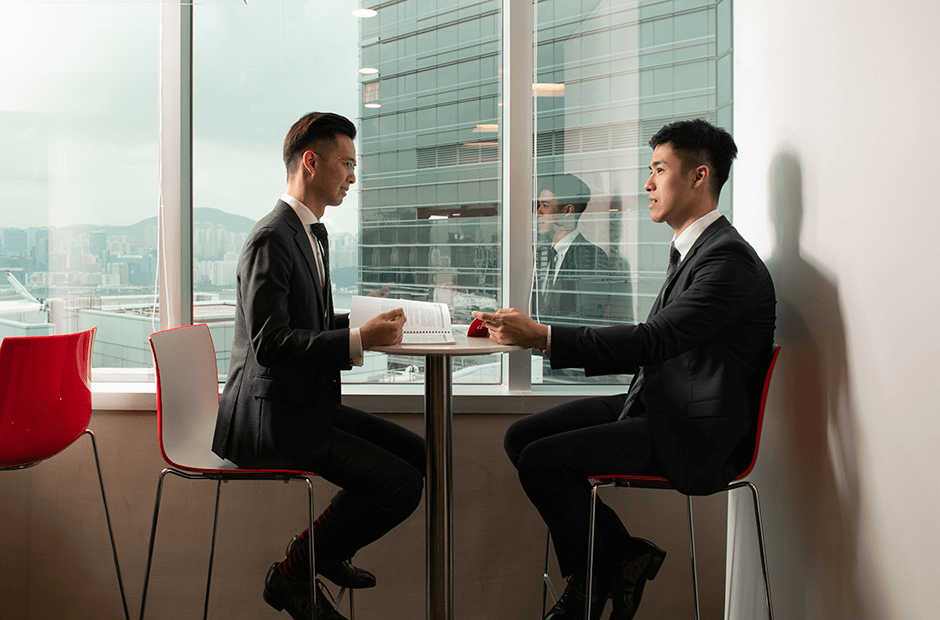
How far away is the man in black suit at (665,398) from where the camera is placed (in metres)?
1.62

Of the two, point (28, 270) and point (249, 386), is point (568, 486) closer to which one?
point (249, 386)

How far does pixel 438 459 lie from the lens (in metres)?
1.73

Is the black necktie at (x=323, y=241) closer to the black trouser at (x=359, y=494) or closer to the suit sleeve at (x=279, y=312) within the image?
the suit sleeve at (x=279, y=312)

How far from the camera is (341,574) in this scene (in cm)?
182

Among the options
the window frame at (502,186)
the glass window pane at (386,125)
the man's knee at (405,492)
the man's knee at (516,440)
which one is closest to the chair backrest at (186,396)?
the man's knee at (405,492)

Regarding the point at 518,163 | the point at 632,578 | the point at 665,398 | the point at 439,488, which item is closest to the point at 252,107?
the point at 518,163

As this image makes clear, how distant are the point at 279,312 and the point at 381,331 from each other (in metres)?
0.27

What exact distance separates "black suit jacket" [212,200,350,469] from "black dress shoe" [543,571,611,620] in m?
0.78

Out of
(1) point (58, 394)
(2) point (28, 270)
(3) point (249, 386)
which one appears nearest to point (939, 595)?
(3) point (249, 386)

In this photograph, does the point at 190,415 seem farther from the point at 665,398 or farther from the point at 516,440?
the point at 665,398

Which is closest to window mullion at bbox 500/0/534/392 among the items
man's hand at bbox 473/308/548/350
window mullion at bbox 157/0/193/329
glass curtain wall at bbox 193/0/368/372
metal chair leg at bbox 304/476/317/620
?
glass curtain wall at bbox 193/0/368/372

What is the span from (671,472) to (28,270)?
8.50 ft

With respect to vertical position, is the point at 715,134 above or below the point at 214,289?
above

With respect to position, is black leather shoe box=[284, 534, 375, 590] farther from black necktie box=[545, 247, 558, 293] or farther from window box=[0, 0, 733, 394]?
black necktie box=[545, 247, 558, 293]
